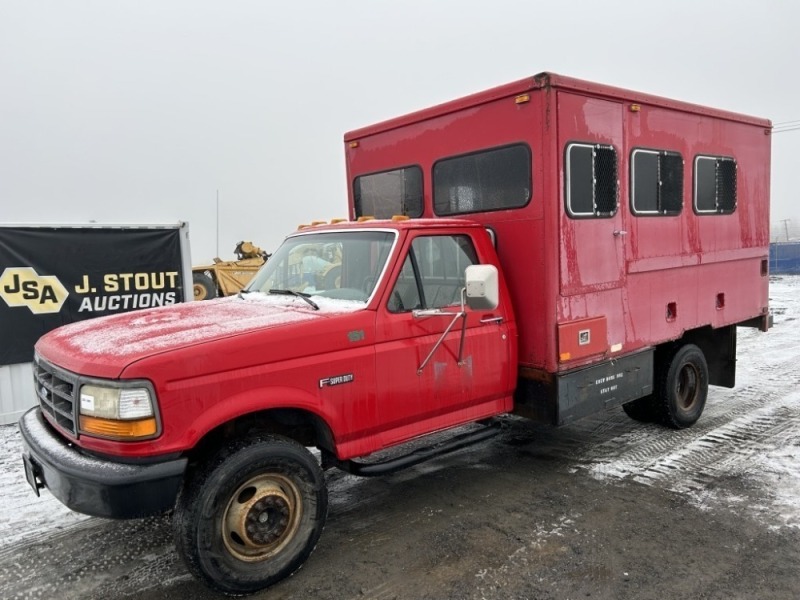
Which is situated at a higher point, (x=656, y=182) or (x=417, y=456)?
(x=656, y=182)

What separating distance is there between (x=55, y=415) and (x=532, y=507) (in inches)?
129

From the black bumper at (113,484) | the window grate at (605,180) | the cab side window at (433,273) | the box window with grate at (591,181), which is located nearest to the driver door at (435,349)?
the cab side window at (433,273)

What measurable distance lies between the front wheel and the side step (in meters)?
0.33

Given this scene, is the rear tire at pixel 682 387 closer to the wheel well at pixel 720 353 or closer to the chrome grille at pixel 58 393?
the wheel well at pixel 720 353

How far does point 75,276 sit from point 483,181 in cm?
554

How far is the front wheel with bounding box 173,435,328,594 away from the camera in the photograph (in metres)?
3.34

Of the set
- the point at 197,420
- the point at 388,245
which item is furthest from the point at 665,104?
the point at 197,420

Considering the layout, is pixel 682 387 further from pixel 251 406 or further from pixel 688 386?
pixel 251 406

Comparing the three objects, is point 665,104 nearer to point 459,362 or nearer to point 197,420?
point 459,362

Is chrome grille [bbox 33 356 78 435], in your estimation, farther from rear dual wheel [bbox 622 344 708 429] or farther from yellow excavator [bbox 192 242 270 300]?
yellow excavator [bbox 192 242 270 300]

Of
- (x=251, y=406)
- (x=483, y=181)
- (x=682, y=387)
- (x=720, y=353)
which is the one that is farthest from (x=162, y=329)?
(x=720, y=353)

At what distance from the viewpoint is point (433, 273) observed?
14.7 ft

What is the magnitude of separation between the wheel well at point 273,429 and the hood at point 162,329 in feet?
1.82

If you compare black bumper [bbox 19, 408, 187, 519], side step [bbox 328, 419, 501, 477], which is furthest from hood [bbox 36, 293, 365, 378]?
side step [bbox 328, 419, 501, 477]
